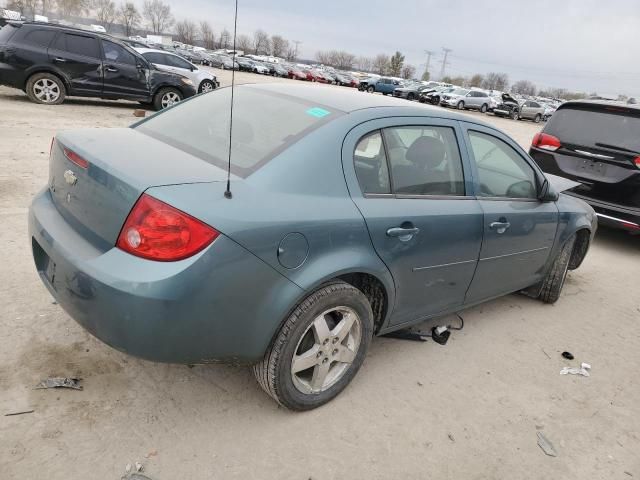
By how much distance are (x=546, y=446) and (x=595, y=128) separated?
16.3 feet

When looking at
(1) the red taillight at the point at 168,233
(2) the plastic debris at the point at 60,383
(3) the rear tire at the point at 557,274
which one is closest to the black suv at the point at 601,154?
(3) the rear tire at the point at 557,274

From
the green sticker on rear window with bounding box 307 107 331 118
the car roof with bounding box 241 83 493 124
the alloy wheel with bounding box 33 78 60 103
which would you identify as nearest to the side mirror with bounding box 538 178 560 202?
the car roof with bounding box 241 83 493 124

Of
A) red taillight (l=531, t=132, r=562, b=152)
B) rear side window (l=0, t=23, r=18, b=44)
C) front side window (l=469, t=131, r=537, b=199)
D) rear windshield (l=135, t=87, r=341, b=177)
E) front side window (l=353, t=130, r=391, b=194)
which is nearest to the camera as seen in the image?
rear windshield (l=135, t=87, r=341, b=177)

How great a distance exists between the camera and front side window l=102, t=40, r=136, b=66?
11320 mm

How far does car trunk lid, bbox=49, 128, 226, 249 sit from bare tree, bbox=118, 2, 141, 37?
98986mm

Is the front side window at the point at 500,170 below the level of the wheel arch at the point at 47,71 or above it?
above

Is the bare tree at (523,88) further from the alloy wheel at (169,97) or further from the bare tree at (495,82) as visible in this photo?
the alloy wheel at (169,97)

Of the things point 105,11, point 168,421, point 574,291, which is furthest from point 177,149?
point 105,11

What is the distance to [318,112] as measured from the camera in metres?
2.73

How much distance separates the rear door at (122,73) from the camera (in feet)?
37.2

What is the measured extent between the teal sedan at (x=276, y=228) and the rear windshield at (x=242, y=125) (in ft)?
0.04

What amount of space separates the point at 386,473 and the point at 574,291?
357 cm

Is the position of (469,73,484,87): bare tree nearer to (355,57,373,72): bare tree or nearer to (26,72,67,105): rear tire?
(355,57,373,72): bare tree

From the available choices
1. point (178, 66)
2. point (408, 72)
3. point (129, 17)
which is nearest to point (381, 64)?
point (408, 72)
